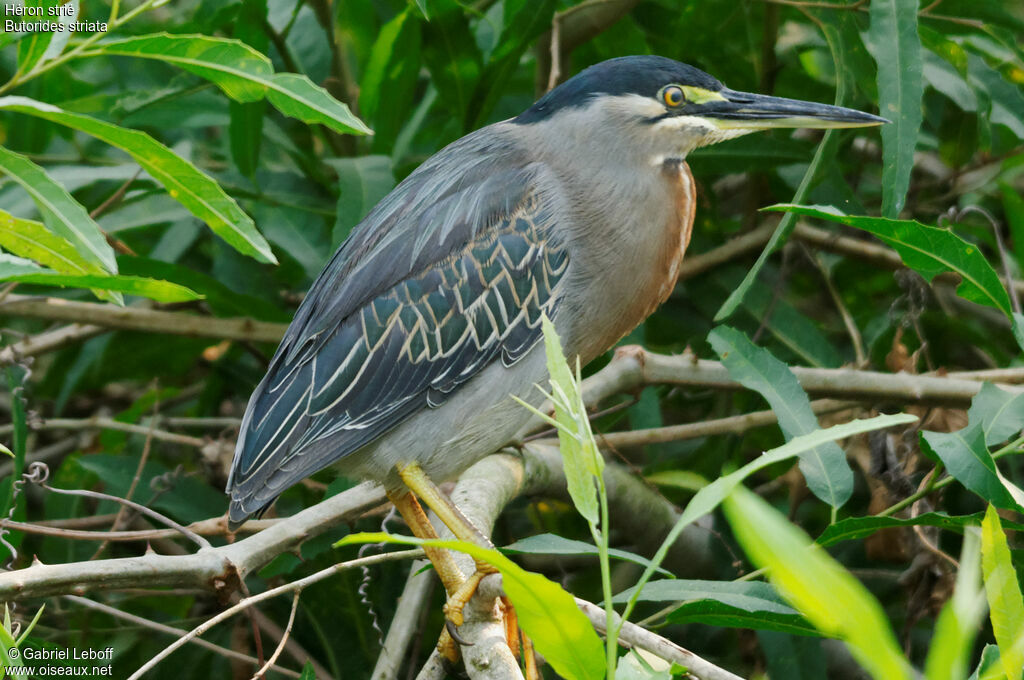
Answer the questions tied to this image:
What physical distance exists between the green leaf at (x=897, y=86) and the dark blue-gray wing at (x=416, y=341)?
68cm

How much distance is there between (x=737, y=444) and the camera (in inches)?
111

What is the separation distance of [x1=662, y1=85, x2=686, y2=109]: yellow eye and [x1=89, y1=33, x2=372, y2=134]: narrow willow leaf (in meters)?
1.04

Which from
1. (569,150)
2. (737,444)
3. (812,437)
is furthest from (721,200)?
(812,437)

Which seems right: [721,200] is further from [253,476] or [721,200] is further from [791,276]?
[253,476]

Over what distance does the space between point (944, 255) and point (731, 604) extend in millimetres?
680

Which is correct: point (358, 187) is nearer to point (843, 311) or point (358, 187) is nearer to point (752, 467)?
point (843, 311)

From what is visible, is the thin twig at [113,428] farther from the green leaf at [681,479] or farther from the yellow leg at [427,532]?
the green leaf at [681,479]

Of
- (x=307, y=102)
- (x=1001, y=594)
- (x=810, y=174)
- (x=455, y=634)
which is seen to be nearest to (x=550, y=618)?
(x=1001, y=594)

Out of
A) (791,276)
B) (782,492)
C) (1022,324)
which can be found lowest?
(782,492)

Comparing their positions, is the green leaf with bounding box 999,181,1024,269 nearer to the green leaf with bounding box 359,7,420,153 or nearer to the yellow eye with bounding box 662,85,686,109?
the yellow eye with bounding box 662,85,686,109

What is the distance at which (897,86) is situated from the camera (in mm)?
2158

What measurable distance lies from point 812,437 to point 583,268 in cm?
141

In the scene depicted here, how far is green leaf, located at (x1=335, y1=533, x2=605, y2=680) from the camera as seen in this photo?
1.01m

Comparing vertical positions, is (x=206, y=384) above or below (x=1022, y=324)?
below
